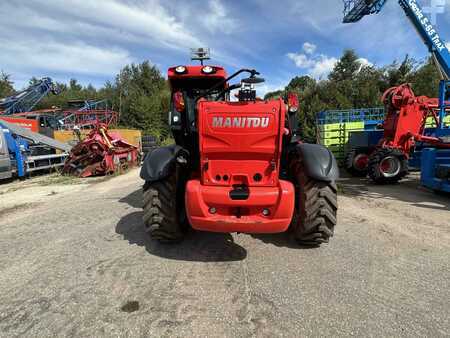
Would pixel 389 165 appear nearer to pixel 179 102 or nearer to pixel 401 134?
pixel 401 134

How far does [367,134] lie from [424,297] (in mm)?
6648

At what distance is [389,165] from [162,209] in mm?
5740

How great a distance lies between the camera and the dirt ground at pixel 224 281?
1.98 metres

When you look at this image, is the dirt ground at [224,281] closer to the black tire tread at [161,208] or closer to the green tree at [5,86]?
the black tire tread at [161,208]

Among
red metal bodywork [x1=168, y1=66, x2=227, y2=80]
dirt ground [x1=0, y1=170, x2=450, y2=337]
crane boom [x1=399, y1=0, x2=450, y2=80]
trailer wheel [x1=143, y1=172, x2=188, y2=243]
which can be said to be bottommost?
dirt ground [x1=0, y1=170, x2=450, y2=337]

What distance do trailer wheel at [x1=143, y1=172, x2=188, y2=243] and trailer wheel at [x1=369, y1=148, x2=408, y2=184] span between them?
5.27 metres

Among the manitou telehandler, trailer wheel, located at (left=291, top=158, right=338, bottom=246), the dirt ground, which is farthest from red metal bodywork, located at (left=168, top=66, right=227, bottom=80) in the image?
the dirt ground

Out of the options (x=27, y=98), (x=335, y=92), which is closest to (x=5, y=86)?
(x=27, y=98)

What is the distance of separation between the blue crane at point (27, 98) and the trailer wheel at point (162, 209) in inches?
866

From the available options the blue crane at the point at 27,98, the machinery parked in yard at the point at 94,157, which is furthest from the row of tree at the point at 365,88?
the blue crane at the point at 27,98

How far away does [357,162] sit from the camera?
310 inches

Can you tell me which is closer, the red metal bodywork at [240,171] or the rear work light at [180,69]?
the red metal bodywork at [240,171]

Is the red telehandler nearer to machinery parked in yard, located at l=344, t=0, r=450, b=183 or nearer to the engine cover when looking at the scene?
machinery parked in yard, located at l=344, t=0, r=450, b=183

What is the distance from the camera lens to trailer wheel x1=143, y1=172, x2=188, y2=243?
3029 mm
